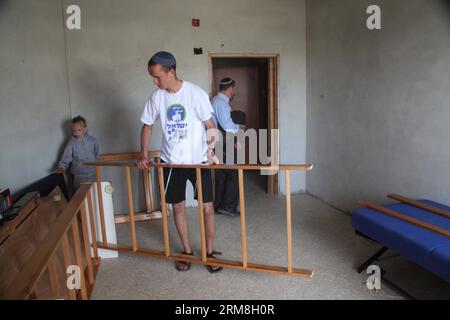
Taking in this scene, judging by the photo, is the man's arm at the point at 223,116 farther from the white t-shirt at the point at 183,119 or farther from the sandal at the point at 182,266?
the sandal at the point at 182,266

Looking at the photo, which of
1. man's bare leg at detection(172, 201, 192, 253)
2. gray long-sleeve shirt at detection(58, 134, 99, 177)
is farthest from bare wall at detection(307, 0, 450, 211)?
gray long-sleeve shirt at detection(58, 134, 99, 177)

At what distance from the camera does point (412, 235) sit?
76.7 inches

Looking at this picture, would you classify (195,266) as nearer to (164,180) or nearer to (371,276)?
(164,180)

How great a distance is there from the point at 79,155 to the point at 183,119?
1.70 m

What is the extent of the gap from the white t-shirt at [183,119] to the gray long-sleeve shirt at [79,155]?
4.60ft

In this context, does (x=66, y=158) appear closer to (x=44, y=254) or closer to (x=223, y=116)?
(x=223, y=116)

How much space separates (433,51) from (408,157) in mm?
815

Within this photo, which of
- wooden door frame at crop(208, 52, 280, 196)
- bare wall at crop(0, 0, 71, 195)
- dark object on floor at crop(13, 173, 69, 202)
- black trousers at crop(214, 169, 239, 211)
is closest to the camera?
dark object on floor at crop(13, 173, 69, 202)

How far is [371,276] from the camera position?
90.2 inches

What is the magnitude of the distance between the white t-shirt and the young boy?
1.39 m

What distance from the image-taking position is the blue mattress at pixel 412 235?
175 centimetres

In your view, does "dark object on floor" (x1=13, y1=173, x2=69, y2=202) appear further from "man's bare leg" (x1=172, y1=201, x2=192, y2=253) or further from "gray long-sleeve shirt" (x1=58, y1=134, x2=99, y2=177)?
"man's bare leg" (x1=172, y1=201, x2=192, y2=253)

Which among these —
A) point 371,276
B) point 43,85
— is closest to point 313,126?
point 371,276

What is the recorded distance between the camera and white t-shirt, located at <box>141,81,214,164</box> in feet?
7.55
